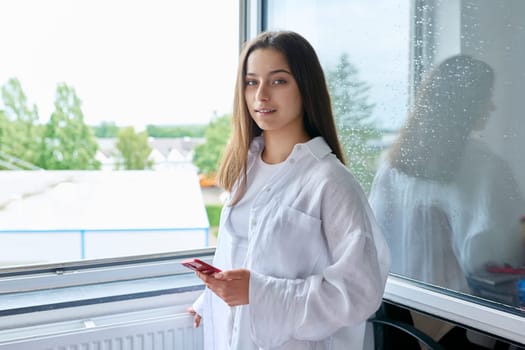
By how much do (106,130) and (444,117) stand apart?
1.17m

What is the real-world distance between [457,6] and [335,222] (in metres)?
0.59

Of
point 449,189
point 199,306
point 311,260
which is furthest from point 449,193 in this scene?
point 199,306

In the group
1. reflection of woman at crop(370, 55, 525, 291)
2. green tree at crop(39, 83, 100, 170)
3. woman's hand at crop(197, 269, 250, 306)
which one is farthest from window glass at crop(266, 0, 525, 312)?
green tree at crop(39, 83, 100, 170)

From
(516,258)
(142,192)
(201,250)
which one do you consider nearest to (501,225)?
(516,258)

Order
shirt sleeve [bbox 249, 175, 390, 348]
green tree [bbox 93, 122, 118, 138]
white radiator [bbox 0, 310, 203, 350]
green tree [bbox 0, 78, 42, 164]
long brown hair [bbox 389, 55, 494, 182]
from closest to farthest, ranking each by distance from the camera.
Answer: shirt sleeve [bbox 249, 175, 390, 348], long brown hair [bbox 389, 55, 494, 182], white radiator [bbox 0, 310, 203, 350], green tree [bbox 0, 78, 42, 164], green tree [bbox 93, 122, 118, 138]

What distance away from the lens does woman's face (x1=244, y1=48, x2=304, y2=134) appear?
1.35 m

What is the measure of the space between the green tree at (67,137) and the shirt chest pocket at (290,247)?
95 centimetres

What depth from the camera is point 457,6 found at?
1332 mm

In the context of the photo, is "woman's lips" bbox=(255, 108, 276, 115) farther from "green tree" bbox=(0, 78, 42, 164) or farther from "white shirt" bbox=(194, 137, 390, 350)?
"green tree" bbox=(0, 78, 42, 164)

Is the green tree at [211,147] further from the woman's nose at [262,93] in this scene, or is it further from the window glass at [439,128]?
the woman's nose at [262,93]

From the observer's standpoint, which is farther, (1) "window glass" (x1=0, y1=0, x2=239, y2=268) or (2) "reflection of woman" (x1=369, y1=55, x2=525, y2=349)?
(1) "window glass" (x1=0, y1=0, x2=239, y2=268)

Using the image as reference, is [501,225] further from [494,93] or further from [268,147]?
[268,147]

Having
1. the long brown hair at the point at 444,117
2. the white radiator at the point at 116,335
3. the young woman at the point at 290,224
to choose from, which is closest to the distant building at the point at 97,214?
the white radiator at the point at 116,335

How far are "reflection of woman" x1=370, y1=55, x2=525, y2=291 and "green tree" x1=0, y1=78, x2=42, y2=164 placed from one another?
44.8 inches
